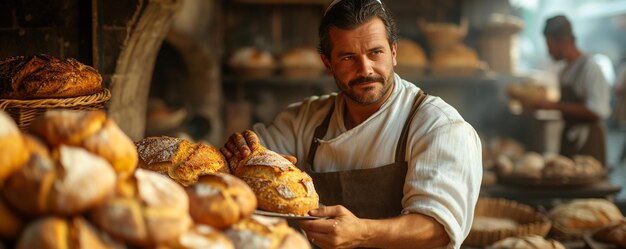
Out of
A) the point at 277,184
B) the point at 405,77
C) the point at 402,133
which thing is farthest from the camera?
the point at 405,77

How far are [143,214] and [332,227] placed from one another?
916 millimetres

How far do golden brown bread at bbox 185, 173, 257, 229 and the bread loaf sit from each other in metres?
0.21

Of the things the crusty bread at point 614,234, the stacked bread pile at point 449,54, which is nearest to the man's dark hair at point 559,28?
the stacked bread pile at point 449,54

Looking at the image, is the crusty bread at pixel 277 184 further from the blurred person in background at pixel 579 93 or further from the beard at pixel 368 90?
the blurred person in background at pixel 579 93

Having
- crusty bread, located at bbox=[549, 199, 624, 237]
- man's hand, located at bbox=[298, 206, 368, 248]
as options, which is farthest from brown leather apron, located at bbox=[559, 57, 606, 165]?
man's hand, located at bbox=[298, 206, 368, 248]

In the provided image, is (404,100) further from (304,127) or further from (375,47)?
(304,127)

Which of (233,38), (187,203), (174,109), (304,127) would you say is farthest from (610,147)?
(187,203)

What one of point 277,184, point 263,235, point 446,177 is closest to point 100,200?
point 263,235

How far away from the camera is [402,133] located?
262cm

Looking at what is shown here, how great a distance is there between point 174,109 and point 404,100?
4134 mm

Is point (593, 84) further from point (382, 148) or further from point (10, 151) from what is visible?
point (10, 151)

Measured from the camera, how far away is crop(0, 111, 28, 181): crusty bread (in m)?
1.22

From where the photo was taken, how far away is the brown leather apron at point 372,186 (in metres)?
2.59

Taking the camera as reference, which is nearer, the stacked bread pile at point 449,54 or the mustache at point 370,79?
the mustache at point 370,79
